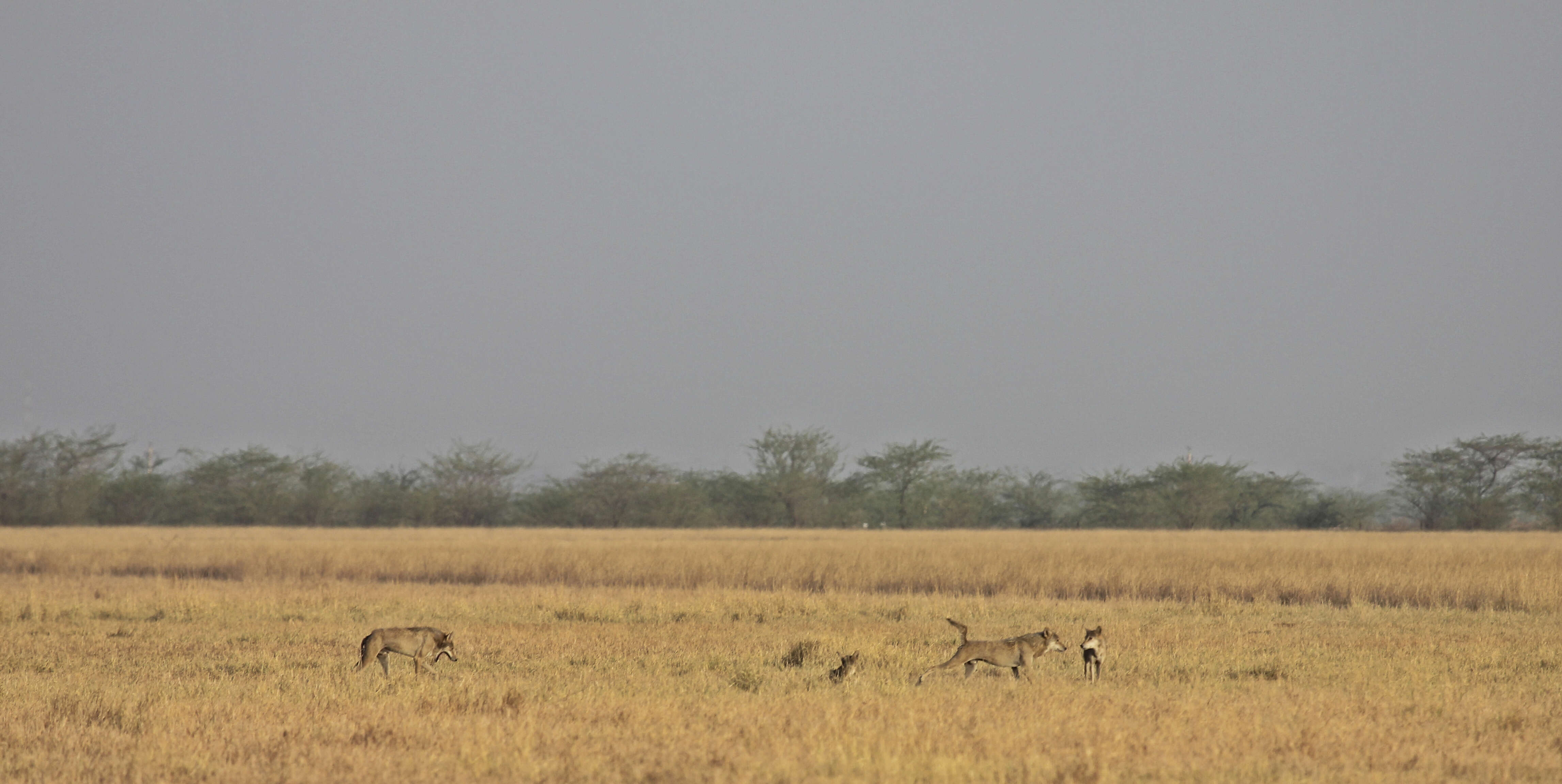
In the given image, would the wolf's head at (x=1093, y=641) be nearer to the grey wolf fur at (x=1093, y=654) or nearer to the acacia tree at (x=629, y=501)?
the grey wolf fur at (x=1093, y=654)

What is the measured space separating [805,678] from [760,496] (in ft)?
193

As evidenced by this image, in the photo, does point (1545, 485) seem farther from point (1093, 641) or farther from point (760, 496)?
point (1093, 641)

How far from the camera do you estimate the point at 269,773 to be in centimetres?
677

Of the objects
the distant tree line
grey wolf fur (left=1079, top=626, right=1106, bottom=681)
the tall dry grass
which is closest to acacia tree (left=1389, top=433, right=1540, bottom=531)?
the distant tree line

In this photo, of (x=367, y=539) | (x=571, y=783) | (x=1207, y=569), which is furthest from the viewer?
(x=367, y=539)

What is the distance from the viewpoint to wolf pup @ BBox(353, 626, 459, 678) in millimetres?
10633

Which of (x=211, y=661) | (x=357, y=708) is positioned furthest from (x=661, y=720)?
(x=211, y=661)

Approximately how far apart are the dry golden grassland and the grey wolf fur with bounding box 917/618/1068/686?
0.24 metres

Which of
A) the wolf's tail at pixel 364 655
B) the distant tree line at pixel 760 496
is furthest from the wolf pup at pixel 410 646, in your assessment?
the distant tree line at pixel 760 496

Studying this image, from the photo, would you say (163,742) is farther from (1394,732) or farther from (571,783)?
(1394,732)

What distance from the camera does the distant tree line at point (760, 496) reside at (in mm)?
61312

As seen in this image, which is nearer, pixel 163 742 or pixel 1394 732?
pixel 163 742

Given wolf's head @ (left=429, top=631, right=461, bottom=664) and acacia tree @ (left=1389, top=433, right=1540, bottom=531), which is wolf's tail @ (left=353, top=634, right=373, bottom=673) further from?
acacia tree @ (left=1389, top=433, right=1540, bottom=531)

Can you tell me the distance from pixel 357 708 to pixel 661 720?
7.72 feet
